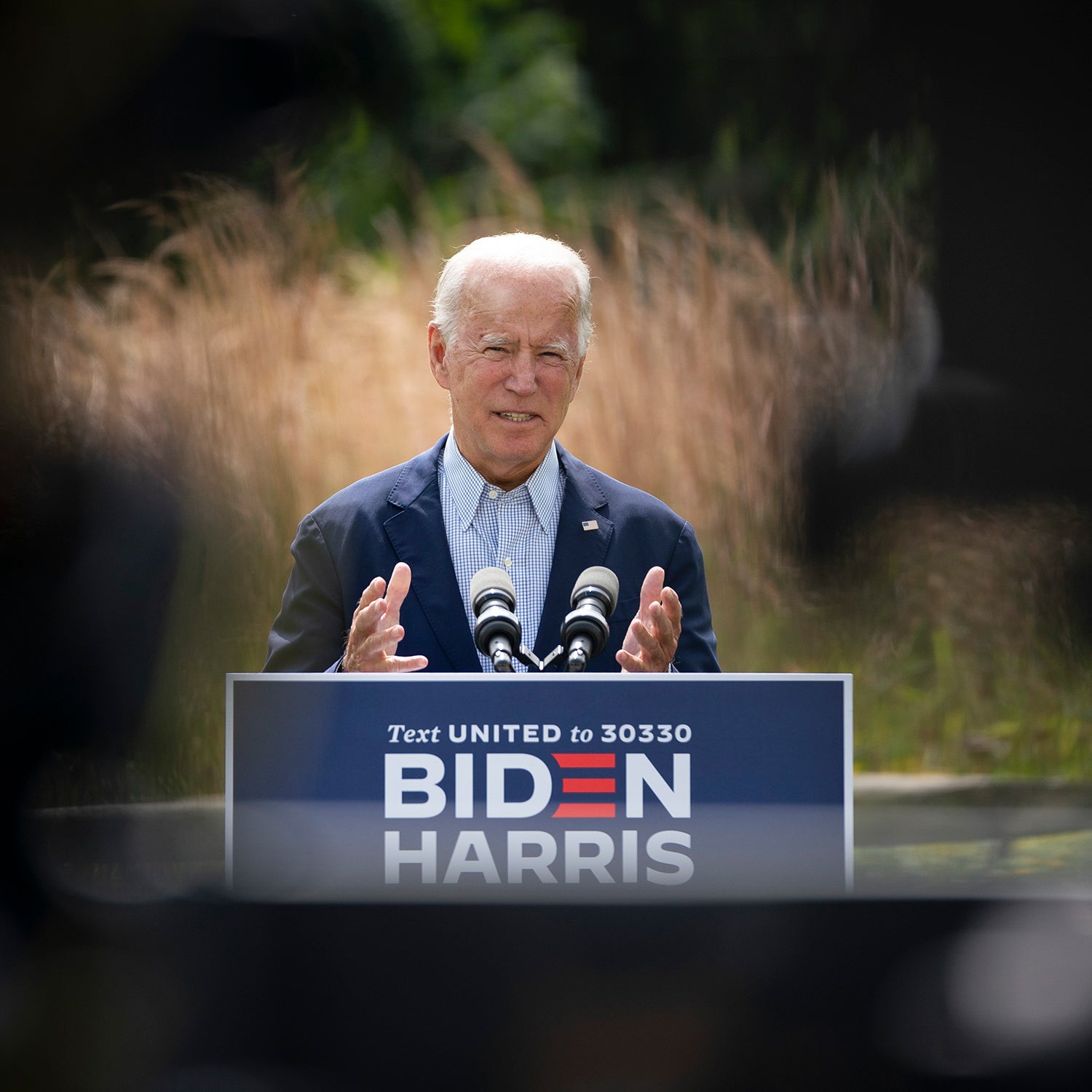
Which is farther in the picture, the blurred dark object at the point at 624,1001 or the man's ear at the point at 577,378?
the man's ear at the point at 577,378

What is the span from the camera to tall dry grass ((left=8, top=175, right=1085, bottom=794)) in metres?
2.89

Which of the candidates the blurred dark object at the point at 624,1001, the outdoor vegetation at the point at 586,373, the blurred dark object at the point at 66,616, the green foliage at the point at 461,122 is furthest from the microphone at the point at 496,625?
the green foliage at the point at 461,122

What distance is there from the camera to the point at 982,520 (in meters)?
2.87

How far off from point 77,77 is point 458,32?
31.5 inches

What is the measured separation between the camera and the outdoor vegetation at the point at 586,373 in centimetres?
283

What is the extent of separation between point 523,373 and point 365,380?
0.47 m

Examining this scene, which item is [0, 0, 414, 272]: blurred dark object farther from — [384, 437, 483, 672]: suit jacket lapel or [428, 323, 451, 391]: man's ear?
[384, 437, 483, 672]: suit jacket lapel

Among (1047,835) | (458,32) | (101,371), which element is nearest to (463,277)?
(458,32)

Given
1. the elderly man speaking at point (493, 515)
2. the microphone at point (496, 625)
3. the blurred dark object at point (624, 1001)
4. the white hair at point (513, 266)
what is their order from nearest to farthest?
the microphone at point (496, 625)
the blurred dark object at point (624, 1001)
the elderly man speaking at point (493, 515)
the white hair at point (513, 266)

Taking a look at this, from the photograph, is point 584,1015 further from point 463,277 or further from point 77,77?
point 77,77

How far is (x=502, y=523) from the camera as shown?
9.42 feet

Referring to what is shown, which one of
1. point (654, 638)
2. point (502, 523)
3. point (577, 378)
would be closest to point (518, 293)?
point (577, 378)

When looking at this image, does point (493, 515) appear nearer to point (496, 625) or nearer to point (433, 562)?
point (433, 562)

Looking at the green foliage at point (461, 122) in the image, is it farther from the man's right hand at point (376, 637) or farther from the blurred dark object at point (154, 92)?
the man's right hand at point (376, 637)
